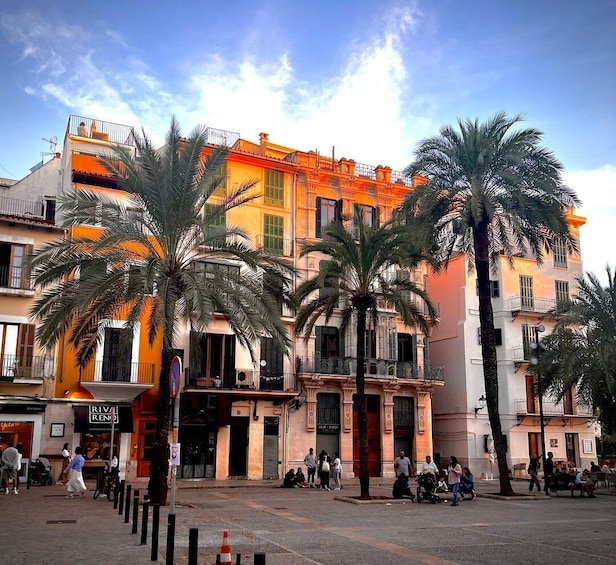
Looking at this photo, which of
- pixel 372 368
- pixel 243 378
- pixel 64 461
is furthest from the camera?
pixel 372 368

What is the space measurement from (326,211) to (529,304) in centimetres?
1522

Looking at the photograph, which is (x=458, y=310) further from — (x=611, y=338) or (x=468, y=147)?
(x=468, y=147)

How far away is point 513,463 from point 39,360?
91.6 feet

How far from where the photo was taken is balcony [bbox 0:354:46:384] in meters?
29.1

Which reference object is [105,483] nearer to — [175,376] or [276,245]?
[175,376]

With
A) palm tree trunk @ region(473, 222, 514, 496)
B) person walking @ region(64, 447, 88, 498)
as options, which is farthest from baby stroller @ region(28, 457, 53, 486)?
palm tree trunk @ region(473, 222, 514, 496)

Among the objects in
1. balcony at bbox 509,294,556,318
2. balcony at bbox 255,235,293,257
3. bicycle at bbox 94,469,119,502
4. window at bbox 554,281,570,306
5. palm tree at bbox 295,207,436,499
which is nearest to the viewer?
bicycle at bbox 94,469,119,502

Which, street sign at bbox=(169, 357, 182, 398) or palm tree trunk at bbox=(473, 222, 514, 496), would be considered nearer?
street sign at bbox=(169, 357, 182, 398)

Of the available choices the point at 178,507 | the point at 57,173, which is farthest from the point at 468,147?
the point at 57,173

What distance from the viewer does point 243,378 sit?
34.5 metres

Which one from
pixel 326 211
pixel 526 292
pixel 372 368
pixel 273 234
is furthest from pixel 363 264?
pixel 526 292

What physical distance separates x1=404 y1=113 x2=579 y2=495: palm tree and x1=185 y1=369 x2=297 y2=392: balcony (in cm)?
1268

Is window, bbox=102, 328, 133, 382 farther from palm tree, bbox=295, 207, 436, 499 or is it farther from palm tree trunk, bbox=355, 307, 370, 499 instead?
palm tree trunk, bbox=355, 307, 370, 499

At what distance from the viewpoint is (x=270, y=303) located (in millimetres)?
21125
